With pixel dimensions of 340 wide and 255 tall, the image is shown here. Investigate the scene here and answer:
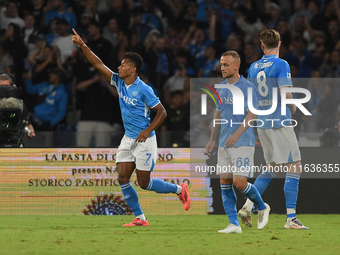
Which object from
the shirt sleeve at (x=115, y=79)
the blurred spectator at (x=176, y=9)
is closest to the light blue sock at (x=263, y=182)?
the shirt sleeve at (x=115, y=79)

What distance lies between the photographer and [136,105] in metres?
8.14

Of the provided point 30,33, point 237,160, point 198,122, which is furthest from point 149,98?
point 30,33

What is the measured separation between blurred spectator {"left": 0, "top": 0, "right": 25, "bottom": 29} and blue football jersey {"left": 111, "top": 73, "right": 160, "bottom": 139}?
6159 millimetres

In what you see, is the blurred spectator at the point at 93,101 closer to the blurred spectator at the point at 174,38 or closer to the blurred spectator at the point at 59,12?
the blurred spectator at the point at 59,12

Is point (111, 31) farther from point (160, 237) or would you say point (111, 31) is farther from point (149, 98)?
point (160, 237)

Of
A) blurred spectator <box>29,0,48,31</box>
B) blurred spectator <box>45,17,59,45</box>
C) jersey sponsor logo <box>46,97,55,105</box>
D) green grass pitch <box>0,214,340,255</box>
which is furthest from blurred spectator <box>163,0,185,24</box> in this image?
green grass pitch <box>0,214,340,255</box>

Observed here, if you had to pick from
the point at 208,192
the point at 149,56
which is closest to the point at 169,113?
the point at 149,56

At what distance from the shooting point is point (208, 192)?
1013 centimetres

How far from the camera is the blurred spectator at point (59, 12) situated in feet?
44.7

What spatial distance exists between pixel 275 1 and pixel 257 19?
74 centimetres

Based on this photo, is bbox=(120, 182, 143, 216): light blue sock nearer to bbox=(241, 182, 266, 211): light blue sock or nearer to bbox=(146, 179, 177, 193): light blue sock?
bbox=(146, 179, 177, 193): light blue sock

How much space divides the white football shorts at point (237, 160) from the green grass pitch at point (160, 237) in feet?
2.24

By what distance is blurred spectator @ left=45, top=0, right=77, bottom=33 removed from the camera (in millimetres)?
13625

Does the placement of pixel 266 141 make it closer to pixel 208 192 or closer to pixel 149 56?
pixel 208 192
